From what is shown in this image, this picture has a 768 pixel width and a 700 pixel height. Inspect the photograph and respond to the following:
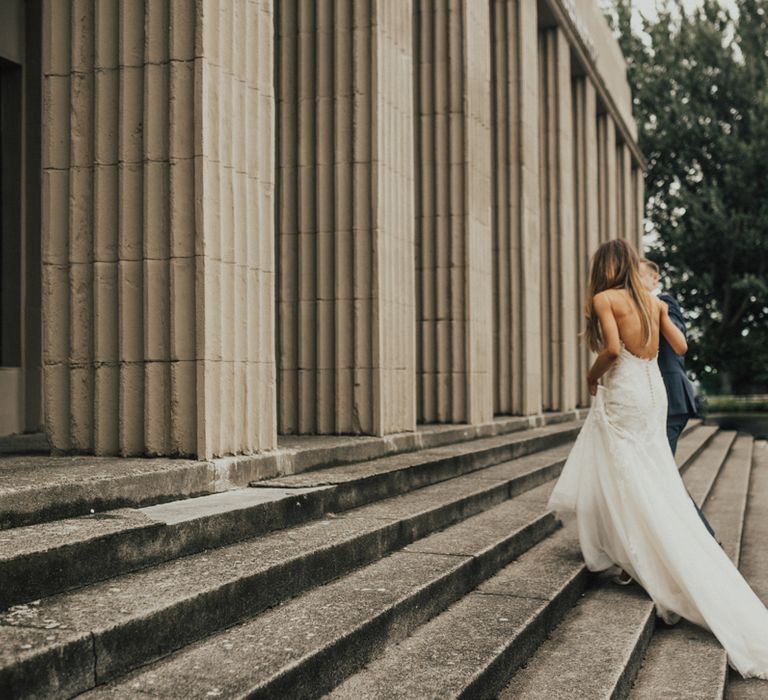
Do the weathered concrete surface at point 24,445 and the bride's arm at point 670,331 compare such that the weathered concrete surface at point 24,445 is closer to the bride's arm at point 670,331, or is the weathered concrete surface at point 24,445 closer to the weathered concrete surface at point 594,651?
the weathered concrete surface at point 594,651

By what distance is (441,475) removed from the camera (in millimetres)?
7945

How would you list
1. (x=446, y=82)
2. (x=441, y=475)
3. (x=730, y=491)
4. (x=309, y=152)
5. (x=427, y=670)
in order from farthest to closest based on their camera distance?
1. (x=446, y=82)
2. (x=730, y=491)
3. (x=309, y=152)
4. (x=441, y=475)
5. (x=427, y=670)

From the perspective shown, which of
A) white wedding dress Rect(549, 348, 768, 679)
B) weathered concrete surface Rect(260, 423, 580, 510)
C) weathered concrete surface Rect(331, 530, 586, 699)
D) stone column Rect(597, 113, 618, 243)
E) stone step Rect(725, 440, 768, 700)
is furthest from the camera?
stone column Rect(597, 113, 618, 243)

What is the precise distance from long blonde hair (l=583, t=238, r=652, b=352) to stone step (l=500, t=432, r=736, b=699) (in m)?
1.53

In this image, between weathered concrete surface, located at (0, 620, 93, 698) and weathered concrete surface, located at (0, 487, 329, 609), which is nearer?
weathered concrete surface, located at (0, 620, 93, 698)

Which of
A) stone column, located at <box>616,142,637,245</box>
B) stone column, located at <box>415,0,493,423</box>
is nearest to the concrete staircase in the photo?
stone column, located at <box>415,0,493,423</box>

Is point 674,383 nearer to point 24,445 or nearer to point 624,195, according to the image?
point 24,445

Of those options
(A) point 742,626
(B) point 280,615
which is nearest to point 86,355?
(B) point 280,615

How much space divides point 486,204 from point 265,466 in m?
7.07

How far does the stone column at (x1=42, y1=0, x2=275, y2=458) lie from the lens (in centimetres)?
596

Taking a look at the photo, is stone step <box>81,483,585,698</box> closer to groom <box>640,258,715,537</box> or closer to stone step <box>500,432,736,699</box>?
stone step <box>500,432,736,699</box>

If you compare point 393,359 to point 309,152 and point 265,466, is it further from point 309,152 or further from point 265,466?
point 265,466

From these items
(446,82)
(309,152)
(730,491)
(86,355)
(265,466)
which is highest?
(446,82)

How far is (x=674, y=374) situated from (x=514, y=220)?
8.95m
